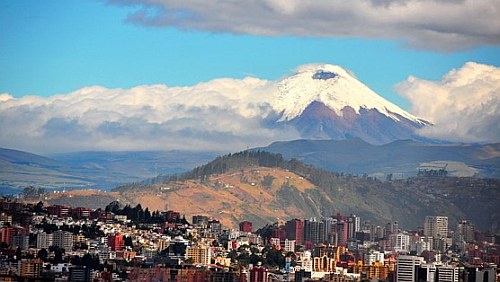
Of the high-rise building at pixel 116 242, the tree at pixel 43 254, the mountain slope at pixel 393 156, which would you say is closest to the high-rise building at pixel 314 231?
the high-rise building at pixel 116 242

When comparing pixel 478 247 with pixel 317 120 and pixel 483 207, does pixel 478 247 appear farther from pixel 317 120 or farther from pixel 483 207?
pixel 317 120

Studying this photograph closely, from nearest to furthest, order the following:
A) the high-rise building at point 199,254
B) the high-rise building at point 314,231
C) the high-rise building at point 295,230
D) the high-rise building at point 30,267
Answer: the high-rise building at point 30,267
the high-rise building at point 199,254
the high-rise building at point 295,230
the high-rise building at point 314,231

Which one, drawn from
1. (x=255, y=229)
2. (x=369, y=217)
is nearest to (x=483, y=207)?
(x=369, y=217)

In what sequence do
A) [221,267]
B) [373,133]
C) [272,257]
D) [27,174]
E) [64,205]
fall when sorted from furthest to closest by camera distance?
[373,133], [27,174], [64,205], [272,257], [221,267]

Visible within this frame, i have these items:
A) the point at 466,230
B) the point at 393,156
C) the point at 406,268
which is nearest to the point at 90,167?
the point at 393,156

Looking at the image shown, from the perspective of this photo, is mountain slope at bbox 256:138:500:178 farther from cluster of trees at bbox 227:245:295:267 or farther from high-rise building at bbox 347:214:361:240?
cluster of trees at bbox 227:245:295:267

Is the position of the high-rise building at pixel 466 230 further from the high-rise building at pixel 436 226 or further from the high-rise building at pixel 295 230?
the high-rise building at pixel 295 230
